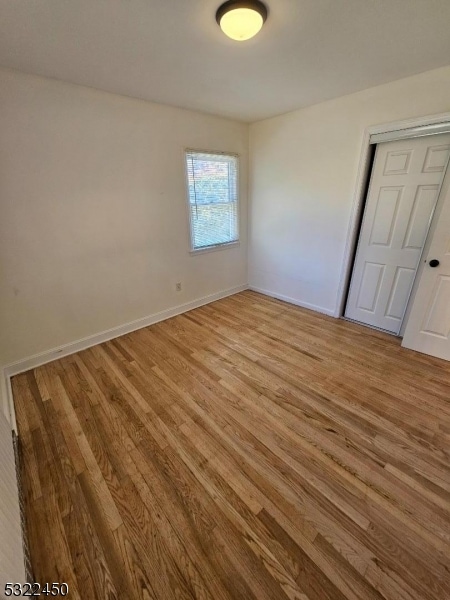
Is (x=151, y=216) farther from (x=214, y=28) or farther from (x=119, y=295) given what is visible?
(x=214, y=28)

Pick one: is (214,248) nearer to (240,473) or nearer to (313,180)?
(313,180)

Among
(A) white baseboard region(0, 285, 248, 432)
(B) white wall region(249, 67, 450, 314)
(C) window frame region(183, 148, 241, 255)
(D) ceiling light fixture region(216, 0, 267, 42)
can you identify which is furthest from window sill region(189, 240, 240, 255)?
(D) ceiling light fixture region(216, 0, 267, 42)

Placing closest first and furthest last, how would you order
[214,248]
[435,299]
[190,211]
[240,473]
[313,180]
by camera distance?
[240,473] < [435,299] < [313,180] < [190,211] < [214,248]

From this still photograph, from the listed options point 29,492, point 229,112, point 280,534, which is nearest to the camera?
point 280,534

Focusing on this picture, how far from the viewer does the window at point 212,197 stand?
317cm

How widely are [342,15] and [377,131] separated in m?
1.34

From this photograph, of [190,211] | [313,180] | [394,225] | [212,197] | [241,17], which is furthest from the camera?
[212,197]

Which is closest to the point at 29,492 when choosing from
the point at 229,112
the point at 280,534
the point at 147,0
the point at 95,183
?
the point at 280,534

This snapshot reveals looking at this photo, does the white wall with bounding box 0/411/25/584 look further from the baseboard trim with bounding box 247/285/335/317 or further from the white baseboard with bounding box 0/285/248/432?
the baseboard trim with bounding box 247/285/335/317

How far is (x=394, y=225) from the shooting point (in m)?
2.61

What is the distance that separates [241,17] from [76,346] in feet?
9.52

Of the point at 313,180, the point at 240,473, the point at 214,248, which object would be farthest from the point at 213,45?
the point at 240,473

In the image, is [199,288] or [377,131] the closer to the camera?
[377,131]

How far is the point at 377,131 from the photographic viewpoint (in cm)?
244
